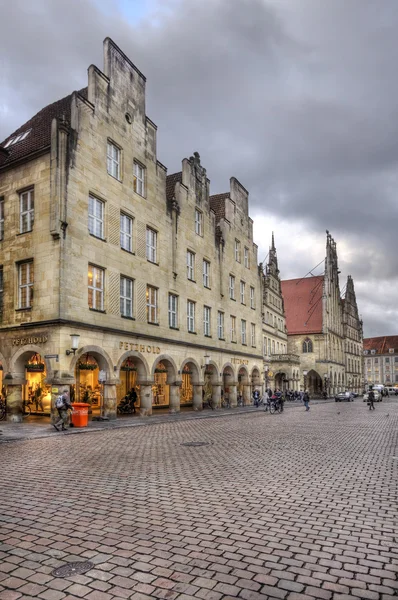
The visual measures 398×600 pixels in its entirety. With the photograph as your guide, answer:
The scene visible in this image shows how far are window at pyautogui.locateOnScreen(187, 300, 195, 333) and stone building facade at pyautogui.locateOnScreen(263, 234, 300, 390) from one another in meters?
23.8

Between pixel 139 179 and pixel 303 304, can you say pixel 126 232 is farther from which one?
pixel 303 304

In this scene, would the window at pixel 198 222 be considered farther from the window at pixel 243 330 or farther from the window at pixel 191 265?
the window at pixel 243 330

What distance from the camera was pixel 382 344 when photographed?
534 feet

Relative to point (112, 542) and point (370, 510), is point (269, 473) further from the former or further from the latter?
point (112, 542)

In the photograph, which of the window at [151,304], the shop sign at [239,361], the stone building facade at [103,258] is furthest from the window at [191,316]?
the shop sign at [239,361]

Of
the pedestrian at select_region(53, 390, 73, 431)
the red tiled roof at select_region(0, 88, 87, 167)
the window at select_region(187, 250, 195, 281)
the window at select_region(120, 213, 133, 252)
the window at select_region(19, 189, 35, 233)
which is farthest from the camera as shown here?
the window at select_region(187, 250, 195, 281)

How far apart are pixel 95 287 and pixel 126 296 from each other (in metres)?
2.98

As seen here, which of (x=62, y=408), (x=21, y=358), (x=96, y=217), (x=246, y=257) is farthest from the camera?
(x=246, y=257)

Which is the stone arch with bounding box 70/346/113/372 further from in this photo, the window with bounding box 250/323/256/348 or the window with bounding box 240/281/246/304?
the window with bounding box 250/323/256/348

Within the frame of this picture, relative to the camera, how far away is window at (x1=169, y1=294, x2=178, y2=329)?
3227cm

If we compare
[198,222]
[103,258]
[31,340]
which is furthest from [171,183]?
[31,340]

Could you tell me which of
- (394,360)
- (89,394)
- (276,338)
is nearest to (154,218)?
(89,394)

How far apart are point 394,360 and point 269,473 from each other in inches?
6303

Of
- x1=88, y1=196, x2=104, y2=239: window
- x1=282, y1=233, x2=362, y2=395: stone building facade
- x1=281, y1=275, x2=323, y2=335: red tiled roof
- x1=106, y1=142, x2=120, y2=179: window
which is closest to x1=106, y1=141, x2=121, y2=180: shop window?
x1=106, y1=142, x2=120, y2=179: window
